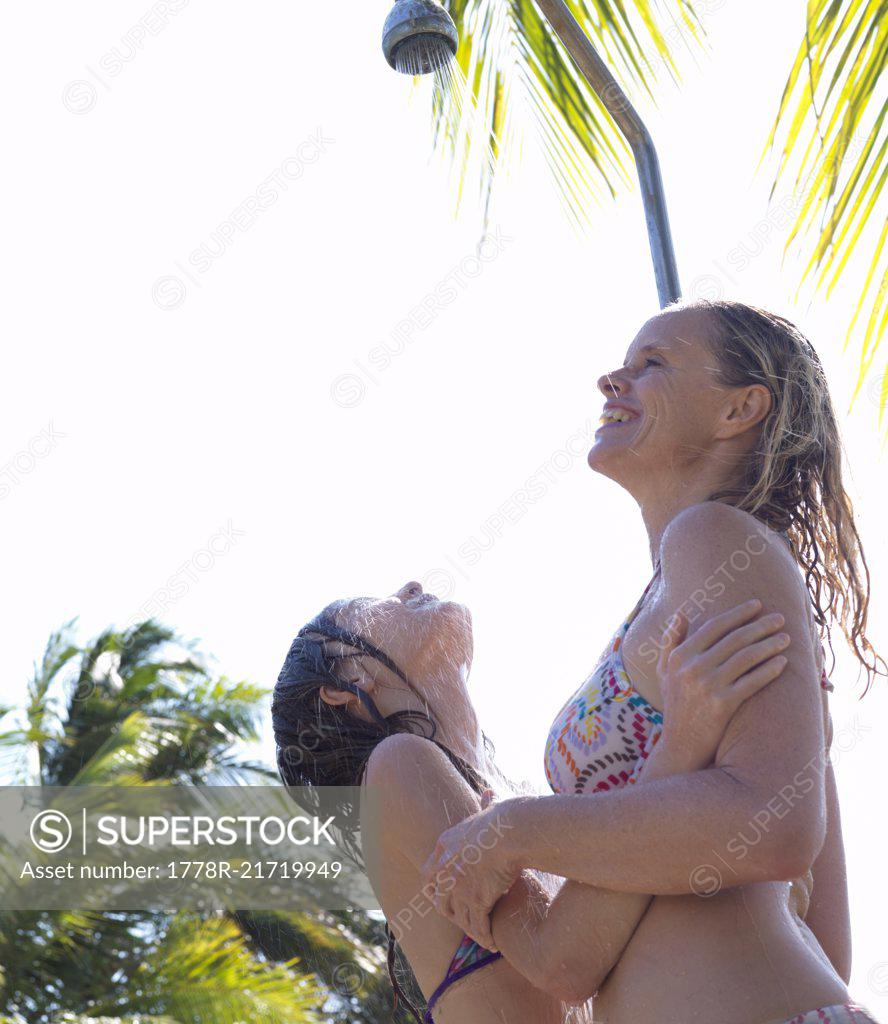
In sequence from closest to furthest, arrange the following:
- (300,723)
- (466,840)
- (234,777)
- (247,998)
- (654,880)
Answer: (654,880) → (466,840) → (300,723) → (247,998) → (234,777)

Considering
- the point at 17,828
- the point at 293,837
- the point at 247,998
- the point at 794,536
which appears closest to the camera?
the point at 794,536

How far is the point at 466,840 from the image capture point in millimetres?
2281

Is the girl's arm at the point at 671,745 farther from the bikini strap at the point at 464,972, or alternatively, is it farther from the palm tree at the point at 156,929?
the palm tree at the point at 156,929

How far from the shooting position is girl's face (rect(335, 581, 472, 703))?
131 inches

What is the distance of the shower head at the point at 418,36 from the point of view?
4301 mm

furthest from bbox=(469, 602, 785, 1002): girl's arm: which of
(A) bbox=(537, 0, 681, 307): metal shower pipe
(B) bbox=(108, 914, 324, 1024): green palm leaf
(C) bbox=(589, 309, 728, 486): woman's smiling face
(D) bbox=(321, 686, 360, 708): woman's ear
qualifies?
(B) bbox=(108, 914, 324, 1024): green palm leaf

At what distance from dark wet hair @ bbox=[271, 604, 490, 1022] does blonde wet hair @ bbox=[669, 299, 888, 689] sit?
104cm

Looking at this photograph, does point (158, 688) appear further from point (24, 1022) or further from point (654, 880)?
point (654, 880)

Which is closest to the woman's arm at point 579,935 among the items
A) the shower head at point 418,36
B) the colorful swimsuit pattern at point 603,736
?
the colorful swimsuit pattern at point 603,736

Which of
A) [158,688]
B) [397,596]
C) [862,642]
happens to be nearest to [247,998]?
[158,688]

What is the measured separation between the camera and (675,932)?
2076 millimetres

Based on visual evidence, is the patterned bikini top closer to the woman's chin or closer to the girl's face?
the woman's chin

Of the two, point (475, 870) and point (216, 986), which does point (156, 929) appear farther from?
point (475, 870)

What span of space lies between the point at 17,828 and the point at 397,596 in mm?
11813
